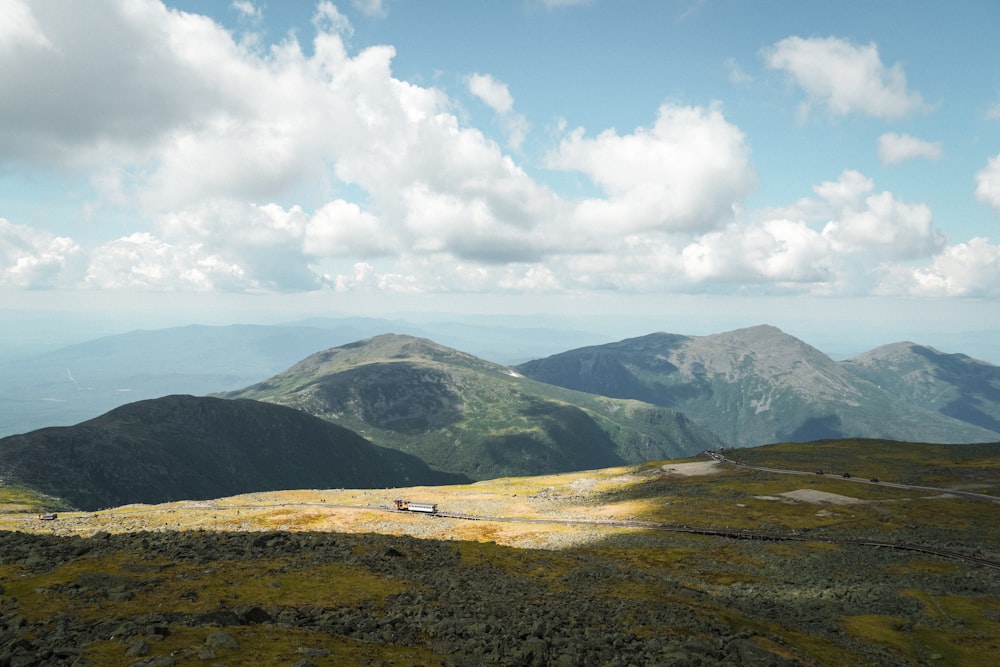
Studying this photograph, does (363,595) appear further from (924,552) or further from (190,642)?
(924,552)

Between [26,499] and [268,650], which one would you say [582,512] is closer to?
[268,650]

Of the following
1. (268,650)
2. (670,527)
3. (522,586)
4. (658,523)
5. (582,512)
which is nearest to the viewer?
(268,650)

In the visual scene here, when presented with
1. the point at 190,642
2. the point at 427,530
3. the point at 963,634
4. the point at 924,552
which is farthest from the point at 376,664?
the point at 924,552

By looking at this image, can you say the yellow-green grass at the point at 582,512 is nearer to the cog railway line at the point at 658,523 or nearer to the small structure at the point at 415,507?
the cog railway line at the point at 658,523

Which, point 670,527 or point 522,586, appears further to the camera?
point 670,527

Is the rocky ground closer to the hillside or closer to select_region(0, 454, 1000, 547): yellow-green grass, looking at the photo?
the hillside

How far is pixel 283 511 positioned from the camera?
11081cm

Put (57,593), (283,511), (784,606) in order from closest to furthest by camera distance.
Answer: (57,593) < (784,606) < (283,511)

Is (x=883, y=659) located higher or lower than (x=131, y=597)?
lower

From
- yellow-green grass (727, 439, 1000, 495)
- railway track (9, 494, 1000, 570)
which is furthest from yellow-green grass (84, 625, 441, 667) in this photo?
yellow-green grass (727, 439, 1000, 495)

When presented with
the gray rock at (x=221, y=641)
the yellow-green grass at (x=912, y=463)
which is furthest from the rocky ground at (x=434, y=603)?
the yellow-green grass at (x=912, y=463)

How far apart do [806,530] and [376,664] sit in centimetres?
9395

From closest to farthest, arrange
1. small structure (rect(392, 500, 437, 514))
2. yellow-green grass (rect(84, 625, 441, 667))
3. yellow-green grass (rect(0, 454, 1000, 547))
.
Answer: yellow-green grass (rect(84, 625, 441, 667)) < yellow-green grass (rect(0, 454, 1000, 547)) < small structure (rect(392, 500, 437, 514))

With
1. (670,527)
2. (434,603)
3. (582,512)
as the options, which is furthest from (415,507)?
(434,603)
